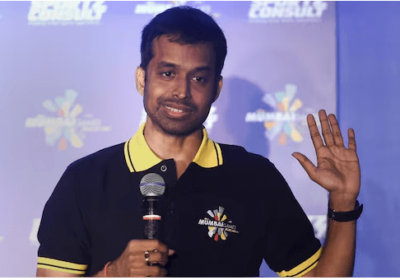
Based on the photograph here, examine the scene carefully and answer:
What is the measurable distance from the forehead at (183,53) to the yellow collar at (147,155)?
378mm

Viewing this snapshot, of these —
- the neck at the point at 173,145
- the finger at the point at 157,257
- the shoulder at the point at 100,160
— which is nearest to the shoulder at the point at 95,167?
the shoulder at the point at 100,160

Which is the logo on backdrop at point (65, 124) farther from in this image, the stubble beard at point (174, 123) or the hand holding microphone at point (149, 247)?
the hand holding microphone at point (149, 247)

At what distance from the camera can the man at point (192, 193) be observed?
88.7 inches

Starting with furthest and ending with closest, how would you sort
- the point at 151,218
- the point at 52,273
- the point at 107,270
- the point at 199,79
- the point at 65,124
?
the point at 65,124 → the point at 199,79 → the point at 52,273 → the point at 107,270 → the point at 151,218

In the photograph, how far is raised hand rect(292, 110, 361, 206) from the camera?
7.25ft

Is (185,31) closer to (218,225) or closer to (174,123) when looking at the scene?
(174,123)

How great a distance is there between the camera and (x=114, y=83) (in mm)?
3053

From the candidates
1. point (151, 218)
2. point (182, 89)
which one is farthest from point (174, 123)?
point (151, 218)

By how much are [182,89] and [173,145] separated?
0.96 ft

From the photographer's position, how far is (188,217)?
2.31m

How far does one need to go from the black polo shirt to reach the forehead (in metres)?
0.41

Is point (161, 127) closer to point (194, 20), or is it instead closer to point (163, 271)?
point (194, 20)

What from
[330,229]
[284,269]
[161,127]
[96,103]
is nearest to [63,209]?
[161,127]

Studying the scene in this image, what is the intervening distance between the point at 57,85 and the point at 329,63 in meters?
1.75
